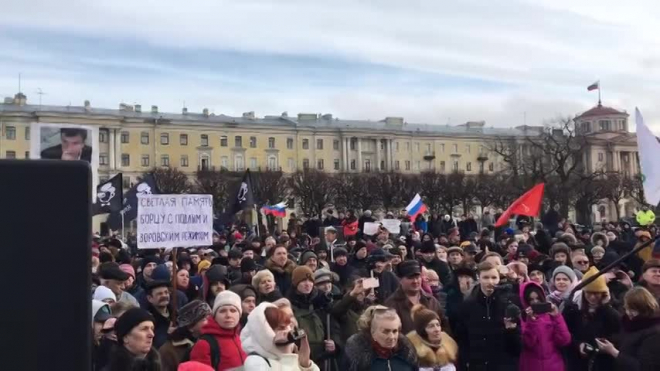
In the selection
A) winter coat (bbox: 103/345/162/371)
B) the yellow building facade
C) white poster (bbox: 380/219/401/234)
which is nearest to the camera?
winter coat (bbox: 103/345/162/371)

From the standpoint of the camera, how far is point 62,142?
6098 millimetres

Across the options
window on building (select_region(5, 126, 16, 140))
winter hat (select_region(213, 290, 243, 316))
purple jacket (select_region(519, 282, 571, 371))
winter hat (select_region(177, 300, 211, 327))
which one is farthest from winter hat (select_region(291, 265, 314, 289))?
window on building (select_region(5, 126, 16, 140))

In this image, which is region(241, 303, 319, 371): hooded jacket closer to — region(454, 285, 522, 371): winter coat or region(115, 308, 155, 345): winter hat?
region(115, 308, 155, 345): winter hat

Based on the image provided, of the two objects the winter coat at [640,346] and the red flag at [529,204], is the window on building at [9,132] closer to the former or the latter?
the red flag at [529,204]

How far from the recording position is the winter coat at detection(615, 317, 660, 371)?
510cm

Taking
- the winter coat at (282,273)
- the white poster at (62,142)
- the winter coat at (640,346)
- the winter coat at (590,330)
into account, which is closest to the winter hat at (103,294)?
the white poster at (62,142)

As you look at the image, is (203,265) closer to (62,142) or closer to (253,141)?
(62,142)

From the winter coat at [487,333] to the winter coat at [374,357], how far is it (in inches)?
51.5

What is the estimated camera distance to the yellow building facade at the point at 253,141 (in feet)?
275

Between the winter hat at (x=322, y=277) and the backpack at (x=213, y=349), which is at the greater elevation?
the winter hat at (x=322, y=277)

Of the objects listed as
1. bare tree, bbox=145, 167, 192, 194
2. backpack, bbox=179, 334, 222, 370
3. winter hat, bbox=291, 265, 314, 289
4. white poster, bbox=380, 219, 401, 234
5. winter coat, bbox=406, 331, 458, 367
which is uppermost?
bare tree, bbox=145, 167, 192, 194

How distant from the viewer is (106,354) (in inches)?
193

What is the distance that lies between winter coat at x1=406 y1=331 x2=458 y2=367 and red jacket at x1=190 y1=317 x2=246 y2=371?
50.2 inches

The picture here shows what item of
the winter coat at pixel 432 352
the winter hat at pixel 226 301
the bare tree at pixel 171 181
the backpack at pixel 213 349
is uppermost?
the bare tree at pixel 171 181
